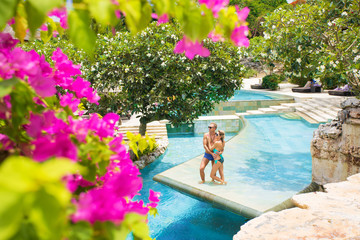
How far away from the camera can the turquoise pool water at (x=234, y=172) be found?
246 inches

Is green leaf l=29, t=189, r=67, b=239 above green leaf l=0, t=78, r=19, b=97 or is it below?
below

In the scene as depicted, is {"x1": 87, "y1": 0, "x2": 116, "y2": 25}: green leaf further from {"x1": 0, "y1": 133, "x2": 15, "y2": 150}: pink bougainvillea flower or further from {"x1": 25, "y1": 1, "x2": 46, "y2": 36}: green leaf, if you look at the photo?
{"x1": 0, "y1": 133, "x2": 15, "y2": 150}: pink bougainvillea flower

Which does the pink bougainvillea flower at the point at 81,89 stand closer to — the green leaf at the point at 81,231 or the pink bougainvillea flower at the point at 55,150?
the pink bougainvillea flower at the point at 55,150

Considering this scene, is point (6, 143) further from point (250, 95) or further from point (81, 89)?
point (250, 95)

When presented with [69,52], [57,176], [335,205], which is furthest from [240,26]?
[69,52]

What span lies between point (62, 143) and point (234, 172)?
7586mm

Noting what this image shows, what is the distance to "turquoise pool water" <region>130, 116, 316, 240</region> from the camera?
20.5 ft

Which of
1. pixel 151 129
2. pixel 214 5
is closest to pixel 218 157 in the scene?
pixel 214 5

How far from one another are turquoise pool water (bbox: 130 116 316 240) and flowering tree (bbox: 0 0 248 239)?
534 centimetres

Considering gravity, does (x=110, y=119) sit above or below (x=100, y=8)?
below

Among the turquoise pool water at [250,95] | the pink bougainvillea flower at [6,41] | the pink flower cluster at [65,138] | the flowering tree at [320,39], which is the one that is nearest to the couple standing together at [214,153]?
the flowering tree at [320,39]

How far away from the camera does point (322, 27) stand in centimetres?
721

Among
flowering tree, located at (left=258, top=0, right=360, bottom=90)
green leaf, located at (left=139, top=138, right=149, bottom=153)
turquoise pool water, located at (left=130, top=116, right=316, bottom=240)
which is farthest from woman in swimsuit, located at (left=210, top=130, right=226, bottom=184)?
green leaf, located at (left=139, top=138, right=149, bottom=153)

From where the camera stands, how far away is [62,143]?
30.6 inches
